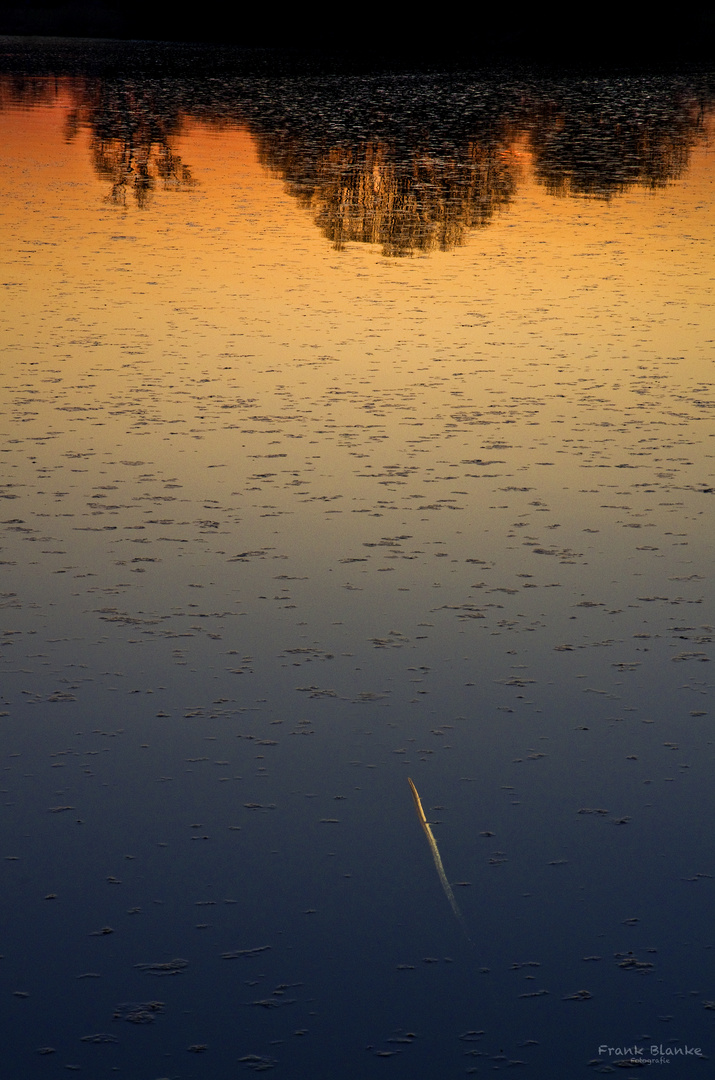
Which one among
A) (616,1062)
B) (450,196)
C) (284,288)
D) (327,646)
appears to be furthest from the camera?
(450,196)

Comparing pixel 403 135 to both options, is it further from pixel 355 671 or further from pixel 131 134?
pixel 355 671

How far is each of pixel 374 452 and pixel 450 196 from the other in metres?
7.81

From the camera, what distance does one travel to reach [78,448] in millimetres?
5477

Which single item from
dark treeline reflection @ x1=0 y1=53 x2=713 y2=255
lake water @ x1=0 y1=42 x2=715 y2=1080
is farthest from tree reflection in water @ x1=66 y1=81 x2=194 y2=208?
lake water @ x1=0 y1=42 x2=715 y2=1080

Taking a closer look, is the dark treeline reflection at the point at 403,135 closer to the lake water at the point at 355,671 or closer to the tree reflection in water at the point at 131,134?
the tree reflection in water at the point at 131,134

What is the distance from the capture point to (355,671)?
3768 mm

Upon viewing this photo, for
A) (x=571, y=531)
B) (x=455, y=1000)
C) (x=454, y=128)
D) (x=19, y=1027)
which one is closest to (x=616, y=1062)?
(x=455, y=1000)

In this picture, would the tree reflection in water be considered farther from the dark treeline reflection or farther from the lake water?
the lake water

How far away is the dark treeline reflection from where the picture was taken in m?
12.4

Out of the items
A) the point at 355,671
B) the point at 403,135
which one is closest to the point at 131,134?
the point at 403,135

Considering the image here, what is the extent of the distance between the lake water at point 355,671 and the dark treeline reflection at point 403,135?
3357mm

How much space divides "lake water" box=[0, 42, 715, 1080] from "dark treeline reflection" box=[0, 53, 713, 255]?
11.0 ft

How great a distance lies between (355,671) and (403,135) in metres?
16.6

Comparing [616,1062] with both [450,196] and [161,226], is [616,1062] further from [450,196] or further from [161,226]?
[450,196]
